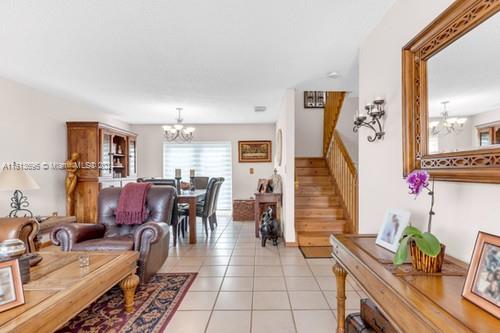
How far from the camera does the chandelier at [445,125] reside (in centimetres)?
139

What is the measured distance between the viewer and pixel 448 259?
1408 millimetres

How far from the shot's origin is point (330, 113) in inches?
234

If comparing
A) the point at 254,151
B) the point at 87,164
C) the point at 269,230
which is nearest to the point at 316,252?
the point at 269,230

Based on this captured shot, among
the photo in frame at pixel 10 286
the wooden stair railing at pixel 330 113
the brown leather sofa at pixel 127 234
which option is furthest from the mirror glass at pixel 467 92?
the wooden stair railing at pixel 330 113

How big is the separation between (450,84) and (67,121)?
18.3ft

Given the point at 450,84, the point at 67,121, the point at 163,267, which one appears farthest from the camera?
the point at 67,121

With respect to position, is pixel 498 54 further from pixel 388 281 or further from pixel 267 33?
pixel 267 33

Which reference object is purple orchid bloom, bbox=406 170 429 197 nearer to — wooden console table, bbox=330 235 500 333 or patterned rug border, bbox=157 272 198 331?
wooden console table, bbox=330 235 500 333

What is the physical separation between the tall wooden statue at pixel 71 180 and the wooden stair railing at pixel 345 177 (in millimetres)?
4628

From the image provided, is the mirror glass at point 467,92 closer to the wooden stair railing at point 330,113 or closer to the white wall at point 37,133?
the wooden stair railing at point 330,113

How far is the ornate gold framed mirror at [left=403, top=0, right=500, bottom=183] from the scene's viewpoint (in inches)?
47.7

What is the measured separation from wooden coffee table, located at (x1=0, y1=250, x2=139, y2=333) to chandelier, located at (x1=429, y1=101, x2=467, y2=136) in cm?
225

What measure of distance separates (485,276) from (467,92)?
907 millimetres

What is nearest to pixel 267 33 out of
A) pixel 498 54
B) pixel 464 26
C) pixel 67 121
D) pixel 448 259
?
pixel 464 26
